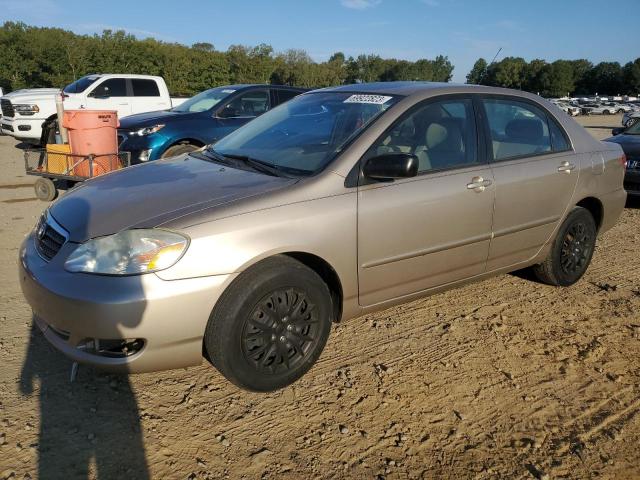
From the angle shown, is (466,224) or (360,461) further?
(466,224)

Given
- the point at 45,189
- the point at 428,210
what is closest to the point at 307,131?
the point at 428,210

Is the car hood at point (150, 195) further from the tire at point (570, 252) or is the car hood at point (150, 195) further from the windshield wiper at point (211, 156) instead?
the tire at point (570, 252)

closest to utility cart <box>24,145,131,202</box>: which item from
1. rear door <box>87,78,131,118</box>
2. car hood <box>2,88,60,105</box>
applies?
rear door <box>87,78,131,118</box>

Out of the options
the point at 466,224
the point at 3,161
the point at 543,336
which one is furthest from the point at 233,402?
the point at 3,161

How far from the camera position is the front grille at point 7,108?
12530mm

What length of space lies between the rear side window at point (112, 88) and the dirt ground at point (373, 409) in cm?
1008

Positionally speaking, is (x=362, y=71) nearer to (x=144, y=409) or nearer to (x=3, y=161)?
(x=3, y=161)

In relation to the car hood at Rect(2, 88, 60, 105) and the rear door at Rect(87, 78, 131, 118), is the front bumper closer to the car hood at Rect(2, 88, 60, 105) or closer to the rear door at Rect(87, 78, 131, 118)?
the rear door at Rect(87, 78, 131, 118)

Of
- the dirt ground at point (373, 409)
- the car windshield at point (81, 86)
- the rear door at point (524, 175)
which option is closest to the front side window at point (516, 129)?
the rear door at point (524, 175)

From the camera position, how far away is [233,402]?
2.76 m

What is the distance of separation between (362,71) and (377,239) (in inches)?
3474

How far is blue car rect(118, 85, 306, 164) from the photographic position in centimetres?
727

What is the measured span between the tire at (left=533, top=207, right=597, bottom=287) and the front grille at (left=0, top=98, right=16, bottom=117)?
41.5ft

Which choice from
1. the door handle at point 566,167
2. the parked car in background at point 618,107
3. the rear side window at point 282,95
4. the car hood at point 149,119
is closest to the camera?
the door handle at point 566,167
